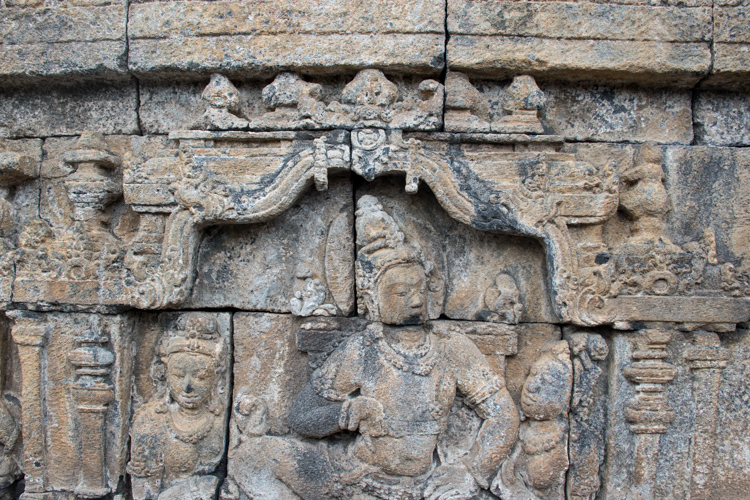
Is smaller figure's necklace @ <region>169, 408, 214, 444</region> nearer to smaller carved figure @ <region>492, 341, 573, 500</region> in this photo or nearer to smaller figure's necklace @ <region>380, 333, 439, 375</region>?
smaller figure's necklace @ <region>380, 333, 439, 375</region>

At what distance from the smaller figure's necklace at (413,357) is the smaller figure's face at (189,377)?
3.38 ft

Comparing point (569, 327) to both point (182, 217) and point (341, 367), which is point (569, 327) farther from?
point (182, 217)

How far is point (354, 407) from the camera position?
2832 millimetres

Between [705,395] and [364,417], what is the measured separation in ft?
6.41

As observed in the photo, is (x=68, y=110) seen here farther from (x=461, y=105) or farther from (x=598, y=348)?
(x=598, y=348)

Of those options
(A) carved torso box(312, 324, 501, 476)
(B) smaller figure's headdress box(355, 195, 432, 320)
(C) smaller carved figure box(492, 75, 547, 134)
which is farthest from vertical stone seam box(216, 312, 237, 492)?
(C) smaller carved figure box(492, 75, 547, 134)

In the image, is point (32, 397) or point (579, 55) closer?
point (579, 55)

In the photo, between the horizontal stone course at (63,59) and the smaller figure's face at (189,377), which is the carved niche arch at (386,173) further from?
the horizontal stone course at (63,59)

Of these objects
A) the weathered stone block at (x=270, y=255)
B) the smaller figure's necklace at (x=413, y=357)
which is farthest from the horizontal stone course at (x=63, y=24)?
the smaller figure's necklace at (x=413, y=357)

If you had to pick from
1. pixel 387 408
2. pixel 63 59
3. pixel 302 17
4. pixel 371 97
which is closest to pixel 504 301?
pixel 387 408

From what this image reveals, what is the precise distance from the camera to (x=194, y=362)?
2883 millimetres

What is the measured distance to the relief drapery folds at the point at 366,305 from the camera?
2820 mm

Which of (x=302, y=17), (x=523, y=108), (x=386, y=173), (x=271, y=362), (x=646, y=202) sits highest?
(x=302, y=17)

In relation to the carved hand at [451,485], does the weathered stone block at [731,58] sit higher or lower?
higher
